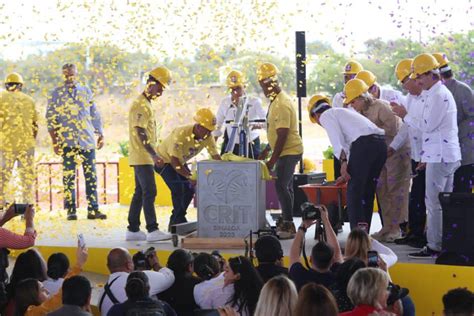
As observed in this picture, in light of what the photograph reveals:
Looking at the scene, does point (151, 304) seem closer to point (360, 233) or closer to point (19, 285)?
point (19, 285)

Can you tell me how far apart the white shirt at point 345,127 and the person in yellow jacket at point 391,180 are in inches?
19.3

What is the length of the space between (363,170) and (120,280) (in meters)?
3.36

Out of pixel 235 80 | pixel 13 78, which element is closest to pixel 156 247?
pixel 235 80

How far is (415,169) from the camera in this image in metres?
9.84

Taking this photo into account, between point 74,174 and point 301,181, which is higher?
point 74,174

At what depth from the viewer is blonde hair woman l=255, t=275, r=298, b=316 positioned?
17.8 ft

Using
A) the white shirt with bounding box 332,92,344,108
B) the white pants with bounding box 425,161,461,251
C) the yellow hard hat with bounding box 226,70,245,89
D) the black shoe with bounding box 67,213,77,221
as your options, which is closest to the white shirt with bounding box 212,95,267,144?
the yellow hard hat with bounding box 226,70,245,89

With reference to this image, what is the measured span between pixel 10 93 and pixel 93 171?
53.0 inches

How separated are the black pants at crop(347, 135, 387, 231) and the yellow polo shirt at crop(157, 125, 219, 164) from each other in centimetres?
182

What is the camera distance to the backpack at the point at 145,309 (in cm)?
580

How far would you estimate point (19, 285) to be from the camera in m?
6.47

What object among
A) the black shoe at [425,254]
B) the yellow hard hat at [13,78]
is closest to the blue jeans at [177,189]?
the yellow hard hat at [13,78]

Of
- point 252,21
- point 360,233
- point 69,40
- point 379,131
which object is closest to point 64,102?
point 69,40

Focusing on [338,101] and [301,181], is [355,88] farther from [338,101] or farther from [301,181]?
[301,181]
